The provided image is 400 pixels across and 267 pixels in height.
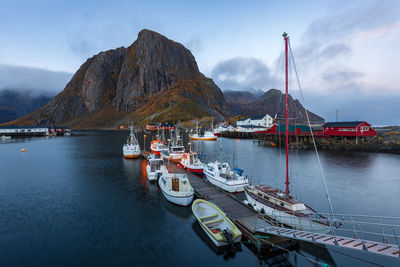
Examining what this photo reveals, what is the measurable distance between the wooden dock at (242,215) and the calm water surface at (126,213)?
1.15 m

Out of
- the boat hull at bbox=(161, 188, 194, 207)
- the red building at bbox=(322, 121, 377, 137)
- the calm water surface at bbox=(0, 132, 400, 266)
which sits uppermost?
the red building at bbox=(322, 121, 377, 137)

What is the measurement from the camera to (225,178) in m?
30.0

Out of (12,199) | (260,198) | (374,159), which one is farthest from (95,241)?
(374,159)

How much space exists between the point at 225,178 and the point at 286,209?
12.0 meters

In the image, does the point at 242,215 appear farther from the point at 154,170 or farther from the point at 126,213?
the point at 154,170

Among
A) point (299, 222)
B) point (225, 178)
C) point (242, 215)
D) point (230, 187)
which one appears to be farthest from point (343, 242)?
point (225, 178)

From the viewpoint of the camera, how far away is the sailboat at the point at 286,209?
16.8m

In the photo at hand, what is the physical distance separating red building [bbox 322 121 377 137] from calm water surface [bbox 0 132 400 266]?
2789 cm

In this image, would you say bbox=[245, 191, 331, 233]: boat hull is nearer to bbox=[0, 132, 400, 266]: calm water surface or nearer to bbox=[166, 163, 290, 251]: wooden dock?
bbox=[166, 163, 290, 251]: wooden dock

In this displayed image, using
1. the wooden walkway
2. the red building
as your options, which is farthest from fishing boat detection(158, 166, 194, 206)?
the red building

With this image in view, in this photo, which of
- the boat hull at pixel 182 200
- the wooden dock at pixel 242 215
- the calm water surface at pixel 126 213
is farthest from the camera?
the boat hull at pixel 182 200

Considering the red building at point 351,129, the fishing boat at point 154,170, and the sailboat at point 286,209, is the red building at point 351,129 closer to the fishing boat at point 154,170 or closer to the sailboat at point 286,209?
the sailboat at point 286,209

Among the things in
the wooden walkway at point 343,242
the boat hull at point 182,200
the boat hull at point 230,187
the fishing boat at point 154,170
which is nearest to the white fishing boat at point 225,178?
the boat hull at point 230,187

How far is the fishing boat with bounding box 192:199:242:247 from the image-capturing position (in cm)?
1730
